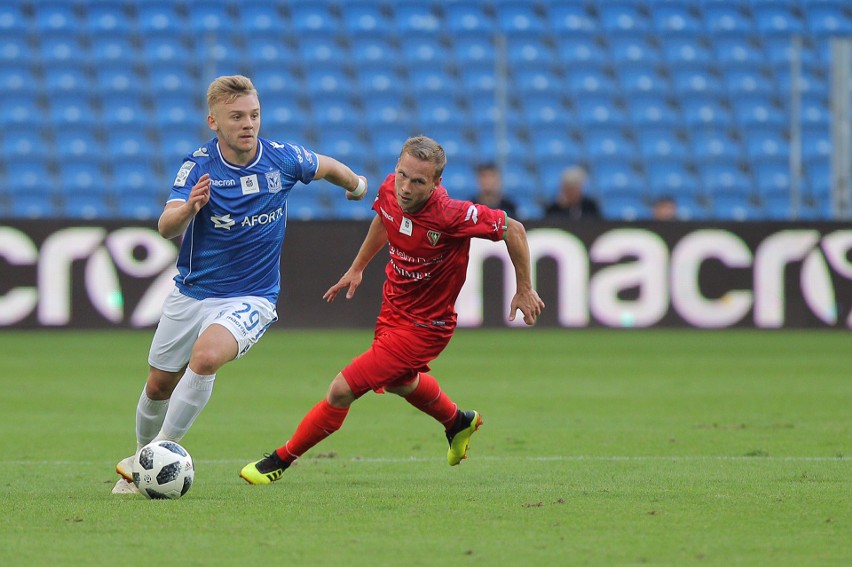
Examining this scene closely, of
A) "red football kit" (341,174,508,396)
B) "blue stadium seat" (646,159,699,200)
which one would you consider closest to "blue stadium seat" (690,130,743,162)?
"blue stadium seat" (646,159,699,200)

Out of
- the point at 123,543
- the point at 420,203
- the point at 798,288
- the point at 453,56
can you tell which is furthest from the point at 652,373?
the point at 453,56

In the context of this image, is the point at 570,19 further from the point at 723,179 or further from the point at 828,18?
the point at 828,18

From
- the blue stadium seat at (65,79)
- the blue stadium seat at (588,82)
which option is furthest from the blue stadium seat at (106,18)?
the blue stadium seat at (588,82)

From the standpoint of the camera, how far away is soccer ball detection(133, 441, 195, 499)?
17.6 ft

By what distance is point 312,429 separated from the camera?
588 cm

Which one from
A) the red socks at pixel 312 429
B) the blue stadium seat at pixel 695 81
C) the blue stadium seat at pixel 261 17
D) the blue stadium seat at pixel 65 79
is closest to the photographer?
the red socks at pixel 312 429

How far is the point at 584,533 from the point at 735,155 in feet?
44.9

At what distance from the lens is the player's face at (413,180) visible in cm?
577

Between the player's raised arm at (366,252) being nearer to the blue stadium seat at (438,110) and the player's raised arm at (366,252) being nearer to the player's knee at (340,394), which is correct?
the player's knee at (340,394)

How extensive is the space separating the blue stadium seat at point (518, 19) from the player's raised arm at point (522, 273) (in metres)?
13.0

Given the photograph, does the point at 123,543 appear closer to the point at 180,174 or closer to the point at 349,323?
the point at 180,174

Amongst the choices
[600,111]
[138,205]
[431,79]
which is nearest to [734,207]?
[600,111]

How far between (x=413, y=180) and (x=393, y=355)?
32.0 inches

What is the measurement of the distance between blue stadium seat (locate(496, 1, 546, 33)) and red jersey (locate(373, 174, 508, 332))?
505 inches
